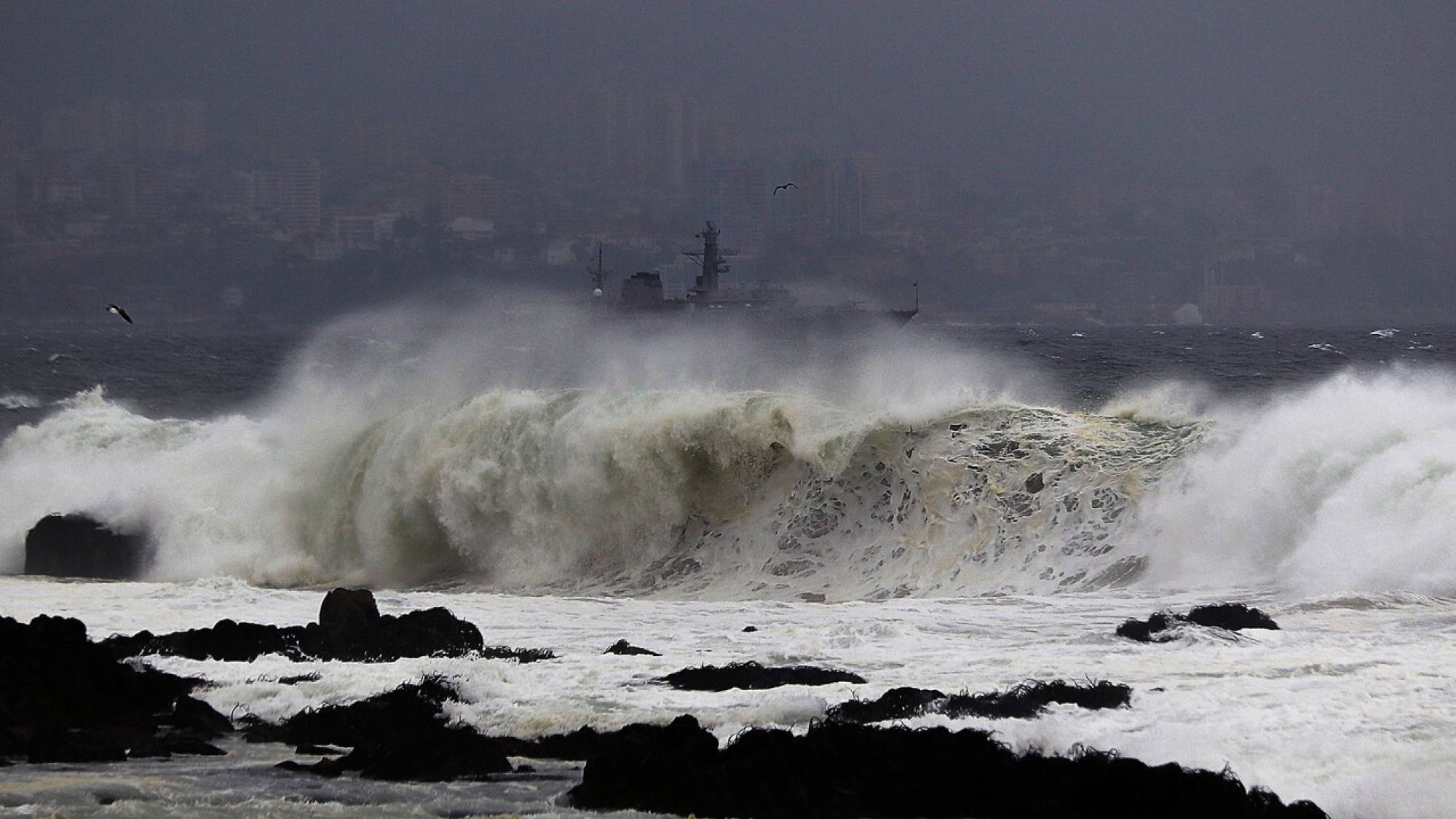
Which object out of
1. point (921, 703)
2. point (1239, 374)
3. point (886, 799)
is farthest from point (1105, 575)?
point (1239, 374)

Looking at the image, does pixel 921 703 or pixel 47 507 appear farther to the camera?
pixel 47 507

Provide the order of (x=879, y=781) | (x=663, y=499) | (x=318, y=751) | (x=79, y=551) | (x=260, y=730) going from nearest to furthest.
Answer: (x=879, y=781), (x=318, y=751), (x=260, y=730), (x=663, y=499), (x=79, y=551)

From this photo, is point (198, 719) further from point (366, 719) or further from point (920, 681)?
point (920, 681)

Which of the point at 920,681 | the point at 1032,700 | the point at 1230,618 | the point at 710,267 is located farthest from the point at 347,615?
the point at 710,267

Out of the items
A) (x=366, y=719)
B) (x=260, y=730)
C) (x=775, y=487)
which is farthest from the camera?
(x=775, y=487)

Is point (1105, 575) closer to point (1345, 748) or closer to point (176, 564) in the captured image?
point (1345, 748)

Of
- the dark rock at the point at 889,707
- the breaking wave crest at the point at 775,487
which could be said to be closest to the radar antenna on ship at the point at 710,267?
the breaking wave crest at the point at 775,487
